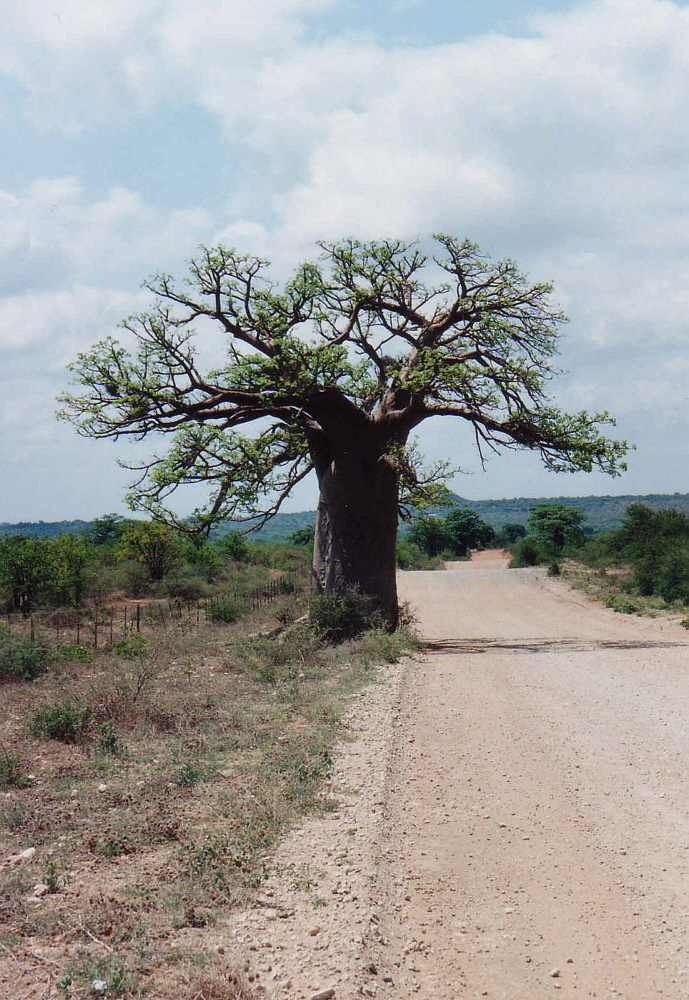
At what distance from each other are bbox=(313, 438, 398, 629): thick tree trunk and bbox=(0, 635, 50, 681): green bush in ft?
15.0

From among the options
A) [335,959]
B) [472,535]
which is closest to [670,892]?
[335,959]

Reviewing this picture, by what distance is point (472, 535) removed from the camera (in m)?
56.8

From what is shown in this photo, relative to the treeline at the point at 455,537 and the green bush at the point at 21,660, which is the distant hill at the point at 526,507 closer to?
the treeline at the point at 455,537

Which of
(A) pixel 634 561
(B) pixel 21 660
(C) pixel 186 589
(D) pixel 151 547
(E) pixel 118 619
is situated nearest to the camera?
(B) pixel 21 660

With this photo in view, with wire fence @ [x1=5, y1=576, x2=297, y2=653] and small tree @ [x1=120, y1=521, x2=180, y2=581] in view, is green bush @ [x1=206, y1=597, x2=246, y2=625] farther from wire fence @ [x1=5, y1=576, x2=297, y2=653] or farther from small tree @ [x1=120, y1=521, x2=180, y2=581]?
small tree @ [x1=120, y1=521, x2=180, y2=581]

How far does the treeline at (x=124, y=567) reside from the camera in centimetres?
1702

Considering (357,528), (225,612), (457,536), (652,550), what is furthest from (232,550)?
(457,536)

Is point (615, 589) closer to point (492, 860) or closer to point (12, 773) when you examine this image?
point (492, 860)

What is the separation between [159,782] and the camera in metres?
5.12

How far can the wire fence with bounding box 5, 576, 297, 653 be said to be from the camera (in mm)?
13177

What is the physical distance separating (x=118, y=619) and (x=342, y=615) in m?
6.29

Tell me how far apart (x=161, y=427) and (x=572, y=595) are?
45.9ft

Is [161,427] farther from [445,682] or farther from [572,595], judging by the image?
[572,595]

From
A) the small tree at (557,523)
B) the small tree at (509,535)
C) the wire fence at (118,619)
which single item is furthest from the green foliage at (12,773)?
the small tree at (509,535)
